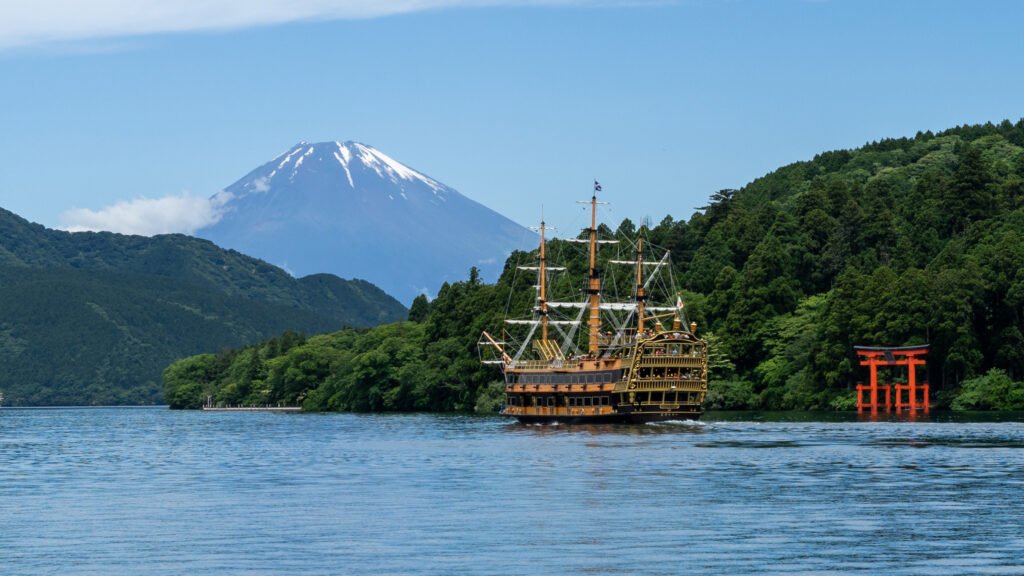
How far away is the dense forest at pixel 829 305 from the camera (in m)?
136

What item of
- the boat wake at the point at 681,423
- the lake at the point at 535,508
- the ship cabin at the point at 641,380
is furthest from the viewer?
A: the ship cabin at the point at 641,380

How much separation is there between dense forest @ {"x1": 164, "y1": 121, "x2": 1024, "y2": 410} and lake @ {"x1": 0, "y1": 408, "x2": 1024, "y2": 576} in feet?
158

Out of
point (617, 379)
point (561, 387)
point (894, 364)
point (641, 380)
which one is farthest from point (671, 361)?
point (894, 364)

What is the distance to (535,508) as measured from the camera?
4859 centimetres

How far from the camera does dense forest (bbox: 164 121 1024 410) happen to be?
446ft

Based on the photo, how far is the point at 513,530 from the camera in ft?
140

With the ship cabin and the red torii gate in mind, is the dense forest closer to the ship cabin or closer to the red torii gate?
the red torii gate

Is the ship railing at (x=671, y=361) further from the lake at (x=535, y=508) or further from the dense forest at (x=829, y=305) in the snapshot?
the dense forest at (x=829, y=305)

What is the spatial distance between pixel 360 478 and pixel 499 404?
102 meters

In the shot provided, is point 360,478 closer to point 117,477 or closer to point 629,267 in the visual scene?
point 117,477

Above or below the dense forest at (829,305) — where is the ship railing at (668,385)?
below

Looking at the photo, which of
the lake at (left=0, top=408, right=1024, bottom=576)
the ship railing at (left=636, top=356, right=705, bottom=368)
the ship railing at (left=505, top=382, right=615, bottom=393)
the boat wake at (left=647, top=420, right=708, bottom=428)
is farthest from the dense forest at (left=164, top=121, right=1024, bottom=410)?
the lake at (left=0, top=408, right=1024, bottom=576)

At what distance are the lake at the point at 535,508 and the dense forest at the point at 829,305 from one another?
4805cm

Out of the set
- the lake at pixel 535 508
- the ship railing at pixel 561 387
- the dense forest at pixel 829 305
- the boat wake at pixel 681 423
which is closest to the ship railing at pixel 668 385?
the boat wake at pixel 681 423
